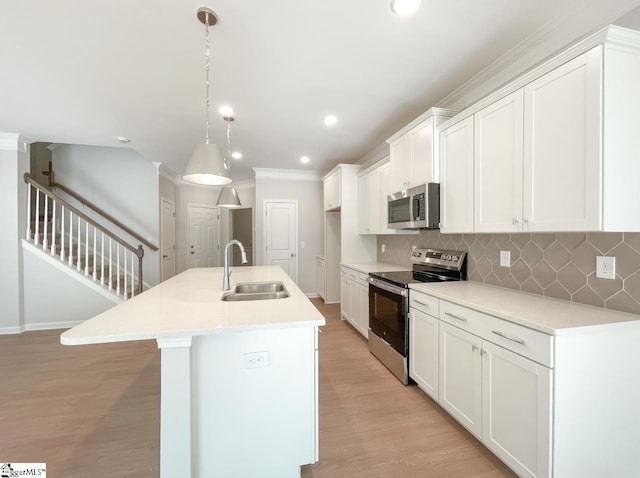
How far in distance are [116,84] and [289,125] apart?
1703mm

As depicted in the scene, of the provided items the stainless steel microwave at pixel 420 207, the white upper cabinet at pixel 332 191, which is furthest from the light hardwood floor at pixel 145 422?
the white upper cabinet at pixel 332 191

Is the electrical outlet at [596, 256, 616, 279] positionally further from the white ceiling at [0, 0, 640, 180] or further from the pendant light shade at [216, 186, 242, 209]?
the pendant light shade at [216, 186, 242, 209]

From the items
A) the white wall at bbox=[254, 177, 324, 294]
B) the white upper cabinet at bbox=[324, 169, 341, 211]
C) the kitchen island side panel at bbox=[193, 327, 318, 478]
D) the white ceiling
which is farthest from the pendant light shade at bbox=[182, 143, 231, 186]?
the white wall at bbox=[254, 177, 324, 294]

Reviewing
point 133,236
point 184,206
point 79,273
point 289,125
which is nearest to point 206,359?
point 289,125

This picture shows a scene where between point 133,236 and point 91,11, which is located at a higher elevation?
point 91,11

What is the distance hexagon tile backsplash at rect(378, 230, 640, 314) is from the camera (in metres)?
1.41

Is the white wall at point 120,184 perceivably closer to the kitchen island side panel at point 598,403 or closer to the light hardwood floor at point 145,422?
the light hardwood floor at point 145,422

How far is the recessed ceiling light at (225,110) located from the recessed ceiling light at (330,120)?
40.4 inches

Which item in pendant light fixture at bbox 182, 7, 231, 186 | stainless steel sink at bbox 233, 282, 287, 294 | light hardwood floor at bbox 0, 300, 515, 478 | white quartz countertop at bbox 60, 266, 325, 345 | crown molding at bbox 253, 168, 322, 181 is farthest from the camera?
crown molding at bbox 253, 168, 322, 181

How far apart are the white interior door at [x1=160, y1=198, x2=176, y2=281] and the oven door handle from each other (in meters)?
4.23

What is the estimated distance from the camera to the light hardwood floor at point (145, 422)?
5.24 ft

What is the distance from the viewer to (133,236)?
16.0 feet

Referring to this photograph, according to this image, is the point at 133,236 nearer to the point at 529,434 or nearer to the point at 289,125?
the point at 289,125

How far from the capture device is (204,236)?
6.59 metres
